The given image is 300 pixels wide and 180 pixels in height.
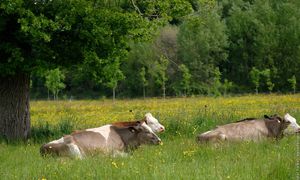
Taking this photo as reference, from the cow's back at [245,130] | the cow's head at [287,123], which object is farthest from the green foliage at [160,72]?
the cow's back at [245,130]

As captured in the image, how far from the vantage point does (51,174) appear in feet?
28.8

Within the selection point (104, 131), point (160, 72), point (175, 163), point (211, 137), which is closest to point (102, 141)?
point (104, 131)

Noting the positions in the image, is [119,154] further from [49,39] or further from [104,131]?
[49,39]

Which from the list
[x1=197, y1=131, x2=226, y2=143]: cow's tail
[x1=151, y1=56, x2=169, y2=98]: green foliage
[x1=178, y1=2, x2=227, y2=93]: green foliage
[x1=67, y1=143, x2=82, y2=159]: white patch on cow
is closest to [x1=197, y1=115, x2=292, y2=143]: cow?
[x1=197, y1=131, x2=226, y2=143]: cow's tail

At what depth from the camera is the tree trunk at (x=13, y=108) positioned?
1638cm

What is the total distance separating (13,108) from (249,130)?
738cm

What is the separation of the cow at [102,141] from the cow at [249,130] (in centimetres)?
145

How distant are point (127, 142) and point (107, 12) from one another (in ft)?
13.4

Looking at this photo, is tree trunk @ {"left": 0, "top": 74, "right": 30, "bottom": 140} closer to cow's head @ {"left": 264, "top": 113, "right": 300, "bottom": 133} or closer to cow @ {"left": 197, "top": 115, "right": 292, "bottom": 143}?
cow @ {"left": 197, "top": 115, "right": 292, "bottom": 143}

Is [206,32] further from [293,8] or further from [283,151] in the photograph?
[283,151]

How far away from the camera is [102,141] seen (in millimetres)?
12711

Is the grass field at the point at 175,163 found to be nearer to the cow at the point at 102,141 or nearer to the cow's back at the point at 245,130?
the cow at the point at 102,141

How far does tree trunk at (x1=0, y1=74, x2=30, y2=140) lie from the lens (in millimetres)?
16375

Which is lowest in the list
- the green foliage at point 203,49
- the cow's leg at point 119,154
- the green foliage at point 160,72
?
the cow's leg at point 119,154
